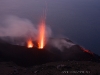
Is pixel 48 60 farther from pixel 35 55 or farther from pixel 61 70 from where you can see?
pixel 61 70

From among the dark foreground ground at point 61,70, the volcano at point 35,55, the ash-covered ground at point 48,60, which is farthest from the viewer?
the volcano at point 35,55

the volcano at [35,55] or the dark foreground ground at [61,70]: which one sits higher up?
the volcano at [35,55]

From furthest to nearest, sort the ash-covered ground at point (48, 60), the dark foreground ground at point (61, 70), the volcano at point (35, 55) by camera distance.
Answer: the volcano at point (35, 55), the ash-covered ground at point (48, 60), the dark foreground ground at point (61, 70)

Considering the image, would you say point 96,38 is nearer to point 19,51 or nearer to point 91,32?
point 91,32

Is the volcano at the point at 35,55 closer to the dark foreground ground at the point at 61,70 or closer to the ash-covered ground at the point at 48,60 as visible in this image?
the ash-covered ground at the point at 48,60

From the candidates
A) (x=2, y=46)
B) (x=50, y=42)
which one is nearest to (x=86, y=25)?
(x=50, y=42)

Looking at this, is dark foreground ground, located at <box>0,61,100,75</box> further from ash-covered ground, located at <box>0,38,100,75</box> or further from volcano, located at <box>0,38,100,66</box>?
volcano, located at <box>0,38,100,66</box>

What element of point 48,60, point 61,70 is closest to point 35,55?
point 48,60

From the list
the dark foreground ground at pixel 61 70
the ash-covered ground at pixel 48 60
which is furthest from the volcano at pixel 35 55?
the dark foreground ground at pixel 61 70

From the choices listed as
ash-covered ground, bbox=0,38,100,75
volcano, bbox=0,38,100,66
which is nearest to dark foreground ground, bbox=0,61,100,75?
ash-covered ground, bbox=0,38,100,75
